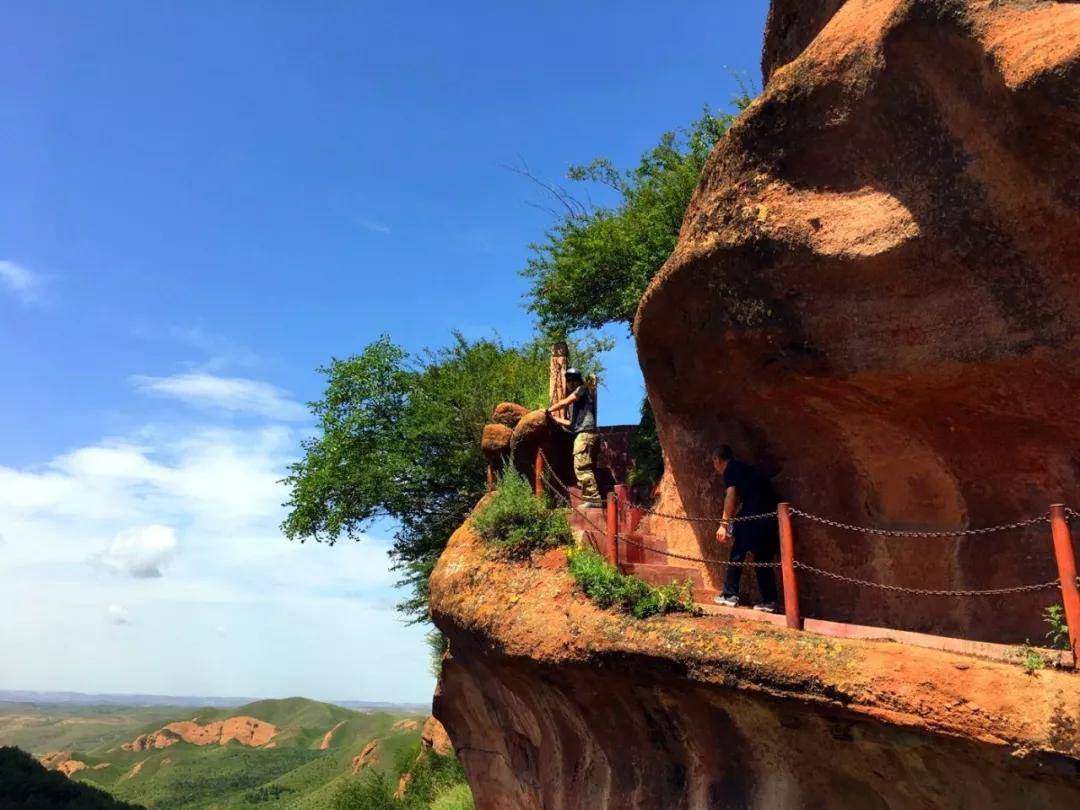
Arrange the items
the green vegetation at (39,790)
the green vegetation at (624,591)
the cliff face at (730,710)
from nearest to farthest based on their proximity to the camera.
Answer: the cliff face at (730,710) → the green vegetation at (624,591) → the green vegetation at (39,790)

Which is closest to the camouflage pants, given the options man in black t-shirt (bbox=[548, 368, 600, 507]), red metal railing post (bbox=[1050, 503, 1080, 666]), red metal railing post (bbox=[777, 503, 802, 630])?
man in black t-shirt (bbox=[548, 368, 600, 507])

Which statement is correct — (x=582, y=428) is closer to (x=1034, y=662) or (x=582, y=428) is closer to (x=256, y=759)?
(x=1034, y=662)

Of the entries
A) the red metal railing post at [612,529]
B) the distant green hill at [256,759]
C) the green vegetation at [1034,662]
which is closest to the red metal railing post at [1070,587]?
the green vegetation at [1034,662]

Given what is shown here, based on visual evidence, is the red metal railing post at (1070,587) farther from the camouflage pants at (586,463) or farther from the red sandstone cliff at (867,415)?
the camouflage pants at (586,463)

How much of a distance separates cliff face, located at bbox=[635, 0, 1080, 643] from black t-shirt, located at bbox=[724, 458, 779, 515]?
65cm

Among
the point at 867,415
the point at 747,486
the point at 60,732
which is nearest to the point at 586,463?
the point at 747,486

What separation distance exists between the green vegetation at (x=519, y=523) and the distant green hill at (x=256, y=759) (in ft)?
46.2

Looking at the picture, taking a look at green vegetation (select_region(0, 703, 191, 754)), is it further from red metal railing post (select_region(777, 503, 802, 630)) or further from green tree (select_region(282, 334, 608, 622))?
red metal railing post (select_region(777, 503, 802, 630))

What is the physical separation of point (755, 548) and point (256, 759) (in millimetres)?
100039

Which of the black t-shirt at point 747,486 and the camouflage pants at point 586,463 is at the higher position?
the camouflage pants at point 586,463

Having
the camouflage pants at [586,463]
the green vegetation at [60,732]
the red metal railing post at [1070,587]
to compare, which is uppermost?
the camouflage pants at [586,463]

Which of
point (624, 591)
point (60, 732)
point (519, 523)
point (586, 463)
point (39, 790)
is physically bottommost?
point (60, 732)

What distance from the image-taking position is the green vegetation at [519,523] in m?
9.09

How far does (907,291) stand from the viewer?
6.89 m
